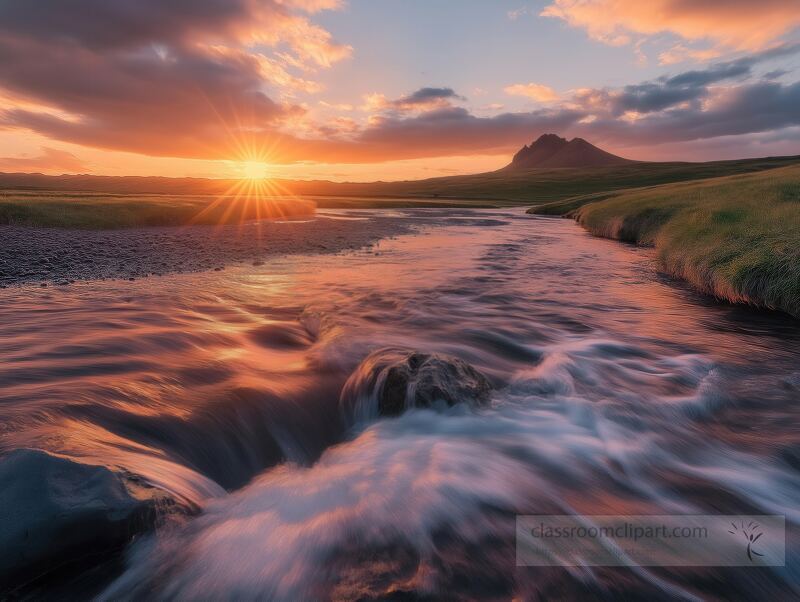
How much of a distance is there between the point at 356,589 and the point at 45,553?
242cm

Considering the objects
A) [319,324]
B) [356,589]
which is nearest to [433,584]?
[356,589]

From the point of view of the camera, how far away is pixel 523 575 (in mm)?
4188

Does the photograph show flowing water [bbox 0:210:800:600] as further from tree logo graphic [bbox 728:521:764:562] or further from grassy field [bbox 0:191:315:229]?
grassy field [bbox 0:191:315:229]

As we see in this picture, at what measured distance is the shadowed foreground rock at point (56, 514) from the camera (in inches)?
133

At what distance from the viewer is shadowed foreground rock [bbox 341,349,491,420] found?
7.10 m

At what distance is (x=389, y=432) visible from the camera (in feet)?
22.1

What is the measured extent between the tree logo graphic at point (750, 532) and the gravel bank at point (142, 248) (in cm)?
1534

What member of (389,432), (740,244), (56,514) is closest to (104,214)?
(389,432)

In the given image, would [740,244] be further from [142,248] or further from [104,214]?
[104,214]

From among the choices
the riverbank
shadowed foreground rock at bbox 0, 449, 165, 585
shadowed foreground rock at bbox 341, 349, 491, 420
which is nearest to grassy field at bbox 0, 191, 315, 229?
shadowed foreground rock at bbox 341, 349, 491, 420

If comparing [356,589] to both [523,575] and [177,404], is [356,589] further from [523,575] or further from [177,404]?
[177,404]

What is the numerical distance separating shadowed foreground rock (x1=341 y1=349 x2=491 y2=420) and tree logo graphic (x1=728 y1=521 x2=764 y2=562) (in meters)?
3.51

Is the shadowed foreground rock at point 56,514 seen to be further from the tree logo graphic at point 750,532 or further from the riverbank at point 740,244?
the riverbank at point 740,244

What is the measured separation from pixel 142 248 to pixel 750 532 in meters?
20.9
